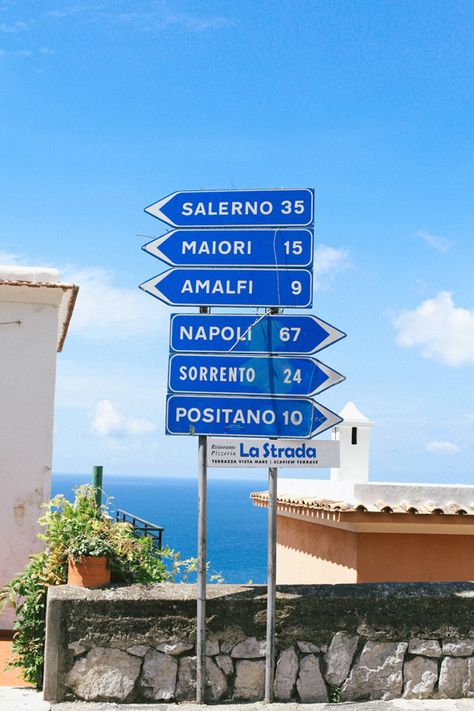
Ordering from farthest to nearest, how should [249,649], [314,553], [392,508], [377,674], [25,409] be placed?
1. [314,553]
2. [392,508]
3. [25,409]
4. [377,674]
5. [249,649]

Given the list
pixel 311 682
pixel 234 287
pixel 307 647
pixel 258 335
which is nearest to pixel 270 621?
pixel 307 647

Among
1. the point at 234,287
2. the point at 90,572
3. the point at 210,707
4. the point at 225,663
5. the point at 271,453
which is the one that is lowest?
the point at 210,707

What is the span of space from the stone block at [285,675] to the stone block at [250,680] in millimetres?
121

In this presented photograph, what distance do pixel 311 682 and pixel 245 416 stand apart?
222cm

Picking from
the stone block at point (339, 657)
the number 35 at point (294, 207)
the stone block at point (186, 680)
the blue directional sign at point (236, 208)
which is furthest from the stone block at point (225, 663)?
the number 35 at point (294, 207)

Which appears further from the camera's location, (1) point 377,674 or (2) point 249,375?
(2) point 249,375

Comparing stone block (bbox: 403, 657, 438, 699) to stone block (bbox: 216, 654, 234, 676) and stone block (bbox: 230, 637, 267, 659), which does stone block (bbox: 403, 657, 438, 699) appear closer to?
stone block (bbox: 230, 637, 267, 659)

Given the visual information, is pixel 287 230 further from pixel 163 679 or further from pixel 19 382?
pixel 19 382

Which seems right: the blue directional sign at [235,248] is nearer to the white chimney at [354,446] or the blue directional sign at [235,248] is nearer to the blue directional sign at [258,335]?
the blue directional sign at [258,335]

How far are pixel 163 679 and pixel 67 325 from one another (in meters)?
7.49

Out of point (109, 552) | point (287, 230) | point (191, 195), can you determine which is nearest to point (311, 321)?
point (287, 230)

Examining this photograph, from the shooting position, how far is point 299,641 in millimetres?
6660

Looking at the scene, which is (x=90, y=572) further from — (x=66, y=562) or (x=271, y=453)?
(x=271, y=453)

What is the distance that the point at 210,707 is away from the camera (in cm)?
638
